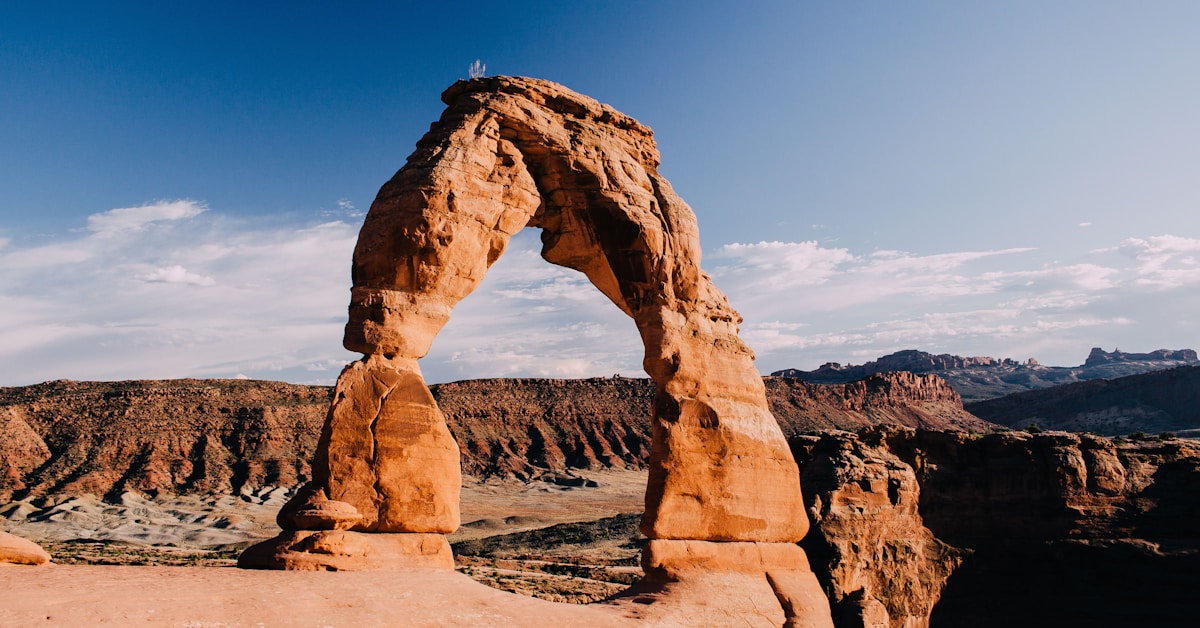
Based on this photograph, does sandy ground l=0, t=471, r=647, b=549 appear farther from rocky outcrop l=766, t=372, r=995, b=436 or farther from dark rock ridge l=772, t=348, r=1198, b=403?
dark rock ridge l=772, t=348, r=1198, b=403

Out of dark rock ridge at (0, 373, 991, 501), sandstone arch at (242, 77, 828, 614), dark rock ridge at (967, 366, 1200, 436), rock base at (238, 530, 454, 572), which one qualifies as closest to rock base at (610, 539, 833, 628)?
sandstone arch at (242, 77, 828, 614)

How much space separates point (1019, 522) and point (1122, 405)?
7537cm

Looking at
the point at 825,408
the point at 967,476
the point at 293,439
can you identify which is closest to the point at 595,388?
the point at 825,408

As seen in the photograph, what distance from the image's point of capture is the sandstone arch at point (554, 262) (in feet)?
30.4

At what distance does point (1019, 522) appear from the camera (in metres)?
22.3

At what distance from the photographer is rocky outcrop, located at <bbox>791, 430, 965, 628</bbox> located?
18.6m

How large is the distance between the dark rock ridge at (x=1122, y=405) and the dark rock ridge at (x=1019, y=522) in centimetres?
6272

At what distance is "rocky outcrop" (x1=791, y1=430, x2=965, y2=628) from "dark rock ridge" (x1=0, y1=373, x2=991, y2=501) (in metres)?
44.0

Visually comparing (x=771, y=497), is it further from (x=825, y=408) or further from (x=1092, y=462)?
(x=825, y=408)

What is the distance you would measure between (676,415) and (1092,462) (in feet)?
53.4

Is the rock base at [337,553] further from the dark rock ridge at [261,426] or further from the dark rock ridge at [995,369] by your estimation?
the dark rock ridge at [995,369]

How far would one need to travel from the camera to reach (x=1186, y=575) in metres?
21.2

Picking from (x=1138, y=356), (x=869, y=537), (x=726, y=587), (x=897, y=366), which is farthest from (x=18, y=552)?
(x=1138, y=356)

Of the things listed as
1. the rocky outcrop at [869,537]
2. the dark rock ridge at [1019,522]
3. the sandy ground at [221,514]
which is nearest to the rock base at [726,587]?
the rocky outcrop at [869,537]
